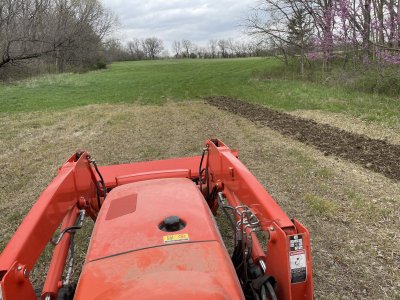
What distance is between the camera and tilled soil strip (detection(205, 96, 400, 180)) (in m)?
7.00

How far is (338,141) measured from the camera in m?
8.59

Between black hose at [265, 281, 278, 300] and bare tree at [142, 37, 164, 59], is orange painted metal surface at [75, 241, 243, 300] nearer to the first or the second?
black hose at [265, 281, 278, 300]

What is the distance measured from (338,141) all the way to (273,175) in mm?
2659

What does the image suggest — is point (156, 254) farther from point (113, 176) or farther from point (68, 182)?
point (113, 176)

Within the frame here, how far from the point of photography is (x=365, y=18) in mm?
14266

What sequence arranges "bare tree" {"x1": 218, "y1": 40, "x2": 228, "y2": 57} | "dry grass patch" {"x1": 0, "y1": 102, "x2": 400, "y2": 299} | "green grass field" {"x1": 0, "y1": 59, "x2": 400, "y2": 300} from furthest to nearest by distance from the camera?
"bare tree" {"x1": 218, "y1": 40, "x2": 228, "y2": 57}, "green grass field" {"x1": 0, "y1": 59, "x2": 400, "y2": 300}, "dry grass patch" {"x1": 0, "y1": 102, "x2": 400, "y2": 299}

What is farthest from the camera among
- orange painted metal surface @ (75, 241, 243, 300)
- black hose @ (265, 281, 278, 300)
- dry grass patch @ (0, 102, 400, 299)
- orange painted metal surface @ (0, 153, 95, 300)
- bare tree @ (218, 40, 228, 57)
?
bare tree @ (218, 40, 228, 57)

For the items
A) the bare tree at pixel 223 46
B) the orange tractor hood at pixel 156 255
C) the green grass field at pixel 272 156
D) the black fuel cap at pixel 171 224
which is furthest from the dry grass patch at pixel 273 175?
the bare tree at pixel 223 46

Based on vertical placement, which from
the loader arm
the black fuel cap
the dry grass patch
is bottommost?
the dry grass patch

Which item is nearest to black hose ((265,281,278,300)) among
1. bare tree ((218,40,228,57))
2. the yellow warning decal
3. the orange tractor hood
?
the orange tractor hood

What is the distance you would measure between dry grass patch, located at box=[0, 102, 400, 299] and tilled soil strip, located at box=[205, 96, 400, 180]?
33 cm

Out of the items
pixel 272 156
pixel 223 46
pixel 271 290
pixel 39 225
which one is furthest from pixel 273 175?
pixel 223 46

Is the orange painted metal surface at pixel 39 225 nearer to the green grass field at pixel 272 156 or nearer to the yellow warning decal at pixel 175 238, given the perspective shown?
the yellow warning decal at pixel 175 238

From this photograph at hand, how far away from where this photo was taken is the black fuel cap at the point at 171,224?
229 cm
